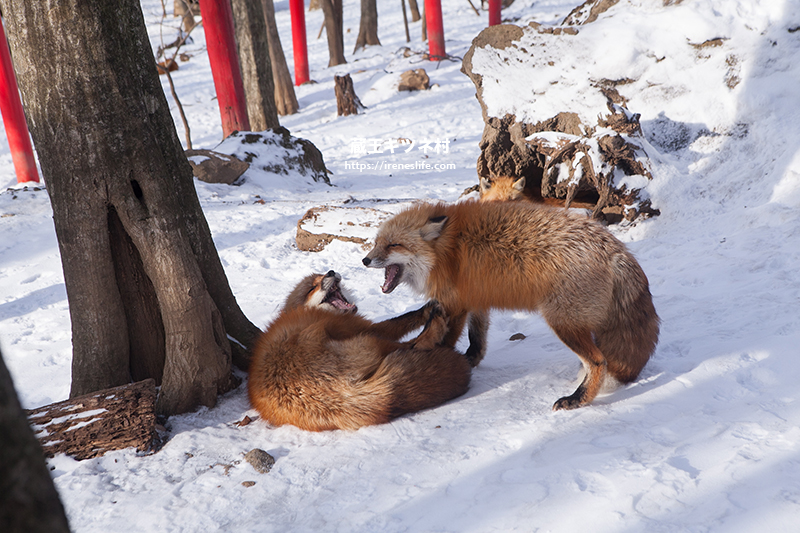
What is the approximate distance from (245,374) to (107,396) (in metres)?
0.94

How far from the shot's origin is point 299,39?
18.5 meters

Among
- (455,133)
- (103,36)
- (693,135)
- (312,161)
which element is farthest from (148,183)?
(455,133)

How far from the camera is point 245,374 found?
3715mm

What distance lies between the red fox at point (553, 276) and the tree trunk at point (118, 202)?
1332 mm

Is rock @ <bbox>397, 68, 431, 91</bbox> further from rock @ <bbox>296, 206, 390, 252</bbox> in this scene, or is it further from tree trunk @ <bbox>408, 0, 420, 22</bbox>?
tree trunk @ <bbox>408, 0, 420, 22</bbox>

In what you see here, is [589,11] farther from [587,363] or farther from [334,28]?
[334,28]

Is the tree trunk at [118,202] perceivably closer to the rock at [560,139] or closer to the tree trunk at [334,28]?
the rock at [560,139]

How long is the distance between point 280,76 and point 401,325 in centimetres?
1462

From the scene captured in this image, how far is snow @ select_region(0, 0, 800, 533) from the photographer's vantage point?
2.18 m

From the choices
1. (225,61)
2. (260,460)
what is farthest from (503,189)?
(225,61)

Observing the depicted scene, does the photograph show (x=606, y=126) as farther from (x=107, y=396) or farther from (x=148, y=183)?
(x=107, y=396)

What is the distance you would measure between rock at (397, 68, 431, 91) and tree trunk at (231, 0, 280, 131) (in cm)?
575

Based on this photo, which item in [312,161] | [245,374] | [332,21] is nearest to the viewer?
[245,374]

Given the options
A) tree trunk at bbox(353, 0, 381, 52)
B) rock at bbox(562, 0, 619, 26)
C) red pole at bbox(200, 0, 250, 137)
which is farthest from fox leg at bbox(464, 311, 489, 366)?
tree trunk at bbox(353, 0, 381, 52)
